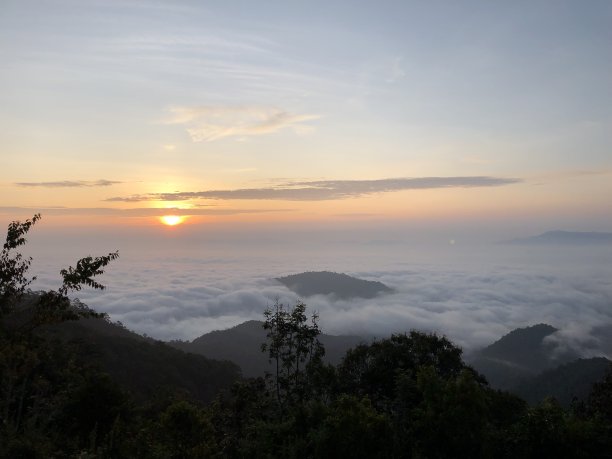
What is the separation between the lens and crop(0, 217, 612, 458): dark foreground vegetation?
11.7 metres

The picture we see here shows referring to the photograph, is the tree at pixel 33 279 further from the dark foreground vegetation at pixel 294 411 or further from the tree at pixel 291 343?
the tree at pixel 291 343

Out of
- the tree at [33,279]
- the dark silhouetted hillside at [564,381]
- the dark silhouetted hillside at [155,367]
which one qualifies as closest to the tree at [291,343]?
the tree at [33,279]

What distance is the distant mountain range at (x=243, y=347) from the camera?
138 m

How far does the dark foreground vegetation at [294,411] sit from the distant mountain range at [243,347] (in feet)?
328

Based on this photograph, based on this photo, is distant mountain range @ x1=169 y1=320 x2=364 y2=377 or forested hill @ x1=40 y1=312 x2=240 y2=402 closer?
forested hill @ x1=40 y1=312 x2=240 y2=402

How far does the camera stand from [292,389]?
30.0 m

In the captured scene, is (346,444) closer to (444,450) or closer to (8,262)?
(444,450)

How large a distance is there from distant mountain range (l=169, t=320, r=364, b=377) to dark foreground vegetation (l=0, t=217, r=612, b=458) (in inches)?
3936

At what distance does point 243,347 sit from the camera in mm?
158625

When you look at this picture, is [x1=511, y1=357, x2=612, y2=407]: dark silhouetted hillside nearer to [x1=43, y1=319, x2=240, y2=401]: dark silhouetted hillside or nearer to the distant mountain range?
the distant mountain range

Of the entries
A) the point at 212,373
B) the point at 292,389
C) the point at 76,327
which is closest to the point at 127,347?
the point at 76,327

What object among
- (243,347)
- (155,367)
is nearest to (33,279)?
(155,367)

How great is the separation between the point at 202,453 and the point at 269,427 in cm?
349

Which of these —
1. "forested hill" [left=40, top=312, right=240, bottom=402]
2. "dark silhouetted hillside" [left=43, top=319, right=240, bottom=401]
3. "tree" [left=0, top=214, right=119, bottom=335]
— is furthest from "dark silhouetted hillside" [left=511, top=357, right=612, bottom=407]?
"tree" [left=0, top=214, right=119, bottom=335]
